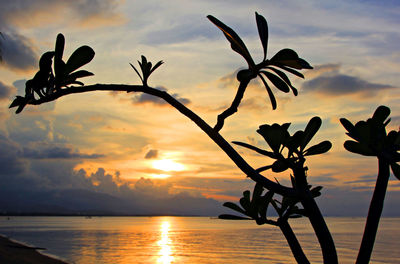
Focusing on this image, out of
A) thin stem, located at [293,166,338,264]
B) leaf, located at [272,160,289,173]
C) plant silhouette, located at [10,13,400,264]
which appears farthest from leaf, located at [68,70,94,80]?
thin stem, located at [293,166,338,264]

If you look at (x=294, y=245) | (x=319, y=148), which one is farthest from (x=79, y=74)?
(x=294, y=245)

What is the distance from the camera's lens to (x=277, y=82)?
1.68m

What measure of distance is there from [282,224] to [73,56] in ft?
4.13

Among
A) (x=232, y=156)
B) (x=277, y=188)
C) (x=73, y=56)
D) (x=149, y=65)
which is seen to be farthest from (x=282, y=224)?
(x=73, y=56)

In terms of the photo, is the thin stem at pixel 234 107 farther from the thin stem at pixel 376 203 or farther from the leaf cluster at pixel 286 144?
the thin stem at pixel 376 203

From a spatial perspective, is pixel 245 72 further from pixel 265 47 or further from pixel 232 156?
pixel 232 156

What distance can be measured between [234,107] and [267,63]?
0.76 ft

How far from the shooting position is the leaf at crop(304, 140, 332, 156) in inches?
71.5

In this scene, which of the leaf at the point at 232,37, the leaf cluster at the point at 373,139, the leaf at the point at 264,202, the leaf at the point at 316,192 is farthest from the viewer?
the leaf at the point at 316,192

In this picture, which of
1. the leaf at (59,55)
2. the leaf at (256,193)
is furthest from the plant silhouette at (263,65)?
the leaf at (59,55)

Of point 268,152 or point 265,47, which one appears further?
point 268,152

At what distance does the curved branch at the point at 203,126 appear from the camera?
1.65 m

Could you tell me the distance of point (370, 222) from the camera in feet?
5.52

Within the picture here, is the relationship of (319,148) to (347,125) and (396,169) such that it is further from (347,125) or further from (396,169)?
(396,169)
